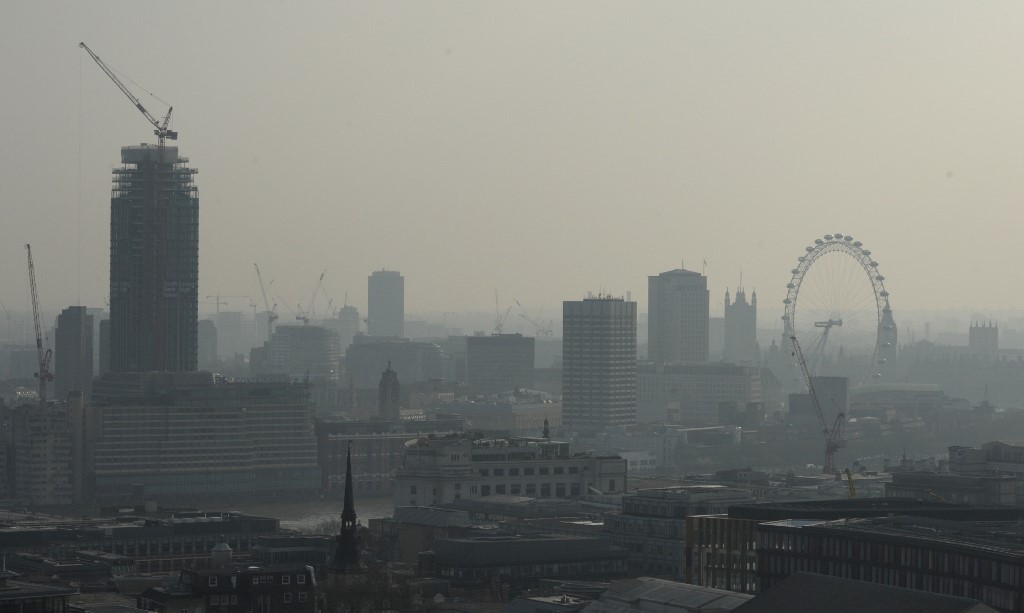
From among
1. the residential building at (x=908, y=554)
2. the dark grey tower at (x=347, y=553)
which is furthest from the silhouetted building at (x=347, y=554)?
the residential building at (x=908, y=554)

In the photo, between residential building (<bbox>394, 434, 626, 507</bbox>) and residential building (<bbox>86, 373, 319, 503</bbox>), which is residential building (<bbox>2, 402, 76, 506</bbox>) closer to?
residential building (<bbox>86, 373, 319, 503</bbox>)

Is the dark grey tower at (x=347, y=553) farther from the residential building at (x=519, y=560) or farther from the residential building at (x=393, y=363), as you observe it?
the residential building at (x=393, y=363)

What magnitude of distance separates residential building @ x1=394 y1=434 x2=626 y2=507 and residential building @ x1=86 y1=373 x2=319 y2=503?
29.8m

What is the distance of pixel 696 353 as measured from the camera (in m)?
196

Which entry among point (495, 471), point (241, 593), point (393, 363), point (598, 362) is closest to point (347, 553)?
point (241, 593)

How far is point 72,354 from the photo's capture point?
140 m

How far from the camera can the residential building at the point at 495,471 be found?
7069 centimetres

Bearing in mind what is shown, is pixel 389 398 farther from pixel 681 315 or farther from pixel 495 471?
pixel 681 315

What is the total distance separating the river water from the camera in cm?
8188

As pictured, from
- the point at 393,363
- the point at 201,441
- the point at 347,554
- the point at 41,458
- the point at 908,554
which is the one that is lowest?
the point at 347,554

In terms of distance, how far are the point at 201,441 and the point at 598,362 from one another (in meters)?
32.8

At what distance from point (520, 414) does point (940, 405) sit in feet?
94.9

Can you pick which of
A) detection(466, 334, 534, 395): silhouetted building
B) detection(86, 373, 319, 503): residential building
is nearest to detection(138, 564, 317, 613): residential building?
detection(86, 373, 319, 503): residential building

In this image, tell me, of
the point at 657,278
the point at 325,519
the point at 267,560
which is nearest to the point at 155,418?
the point at 325,519
